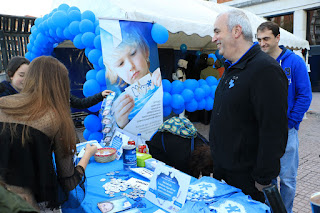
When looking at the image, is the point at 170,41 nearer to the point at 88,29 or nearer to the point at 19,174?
the point at 88,29

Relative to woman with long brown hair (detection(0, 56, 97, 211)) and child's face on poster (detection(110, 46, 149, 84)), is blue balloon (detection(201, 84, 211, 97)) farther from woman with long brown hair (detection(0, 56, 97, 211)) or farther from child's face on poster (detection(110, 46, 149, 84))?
woman with long brown hair (detection(0, 56, 97, 211))

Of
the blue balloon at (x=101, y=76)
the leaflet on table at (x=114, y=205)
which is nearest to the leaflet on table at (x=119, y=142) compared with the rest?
the leaflet on table at (x=114, y=205)

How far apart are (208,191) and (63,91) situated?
102 cm

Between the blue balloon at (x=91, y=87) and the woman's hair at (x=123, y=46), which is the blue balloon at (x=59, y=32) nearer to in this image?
the blue balloon at (x=91, y=87)

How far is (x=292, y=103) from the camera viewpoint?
2268mm

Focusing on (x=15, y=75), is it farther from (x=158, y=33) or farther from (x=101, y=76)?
(x=158, y=33)

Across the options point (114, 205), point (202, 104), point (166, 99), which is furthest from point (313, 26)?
point (114, 205)

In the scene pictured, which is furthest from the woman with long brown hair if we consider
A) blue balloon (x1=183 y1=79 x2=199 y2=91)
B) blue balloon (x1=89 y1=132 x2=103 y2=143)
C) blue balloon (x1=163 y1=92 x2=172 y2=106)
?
blue balloon (x1=183 y1=79 x2=199 y2=91)

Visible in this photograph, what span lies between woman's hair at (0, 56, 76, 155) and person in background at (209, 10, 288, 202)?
955 mm

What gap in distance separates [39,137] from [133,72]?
2.50 metres

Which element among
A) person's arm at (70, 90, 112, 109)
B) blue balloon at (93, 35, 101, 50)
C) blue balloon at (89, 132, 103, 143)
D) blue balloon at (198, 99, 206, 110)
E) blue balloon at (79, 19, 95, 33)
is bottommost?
blue balloon at (89, 132, 103, 143)

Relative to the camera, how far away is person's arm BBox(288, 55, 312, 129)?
220cm

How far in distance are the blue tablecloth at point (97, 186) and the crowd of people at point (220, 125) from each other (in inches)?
6.1

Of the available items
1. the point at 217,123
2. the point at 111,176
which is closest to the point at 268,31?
the point at 217,123
